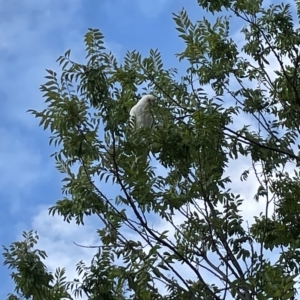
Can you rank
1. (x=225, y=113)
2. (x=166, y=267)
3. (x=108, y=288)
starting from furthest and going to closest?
(x=225, y=113) < (x=108, y=288) < (x=166, y=267)

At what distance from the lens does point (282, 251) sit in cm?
475

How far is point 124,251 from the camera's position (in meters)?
3.86

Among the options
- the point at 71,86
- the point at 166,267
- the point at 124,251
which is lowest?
the point at 166,267

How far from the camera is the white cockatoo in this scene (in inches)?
167

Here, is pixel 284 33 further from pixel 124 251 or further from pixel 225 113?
pixel 124 251

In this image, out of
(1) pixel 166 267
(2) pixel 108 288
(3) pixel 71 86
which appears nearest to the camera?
(1) pixel 166 267

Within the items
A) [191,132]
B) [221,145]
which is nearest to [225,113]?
[221,145]

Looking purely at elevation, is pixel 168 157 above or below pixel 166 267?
above

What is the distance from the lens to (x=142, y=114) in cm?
442

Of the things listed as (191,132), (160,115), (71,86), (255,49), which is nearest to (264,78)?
(255,49)

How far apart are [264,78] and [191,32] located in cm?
98

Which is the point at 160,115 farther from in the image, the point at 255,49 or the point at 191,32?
the point at 255,49

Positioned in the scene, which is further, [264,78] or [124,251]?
[264,78]

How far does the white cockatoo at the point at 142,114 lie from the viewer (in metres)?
4.24
